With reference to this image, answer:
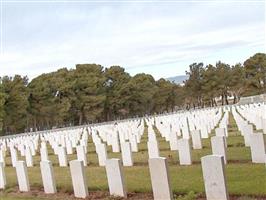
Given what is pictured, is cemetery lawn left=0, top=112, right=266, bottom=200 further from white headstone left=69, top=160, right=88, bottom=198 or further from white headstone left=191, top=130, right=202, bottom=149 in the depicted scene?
white headstone left=69, top=160, right=88, bottom=198

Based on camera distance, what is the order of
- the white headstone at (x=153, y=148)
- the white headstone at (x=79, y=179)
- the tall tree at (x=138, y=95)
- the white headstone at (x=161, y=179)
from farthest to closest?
the tall tree at (x=138, y=95)
the white headstone at (x=153, y=148)
the white headstone at (x=79, y=179)
the white headstone at (x=161, y=179)

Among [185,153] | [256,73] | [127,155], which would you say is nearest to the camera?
[185,153]

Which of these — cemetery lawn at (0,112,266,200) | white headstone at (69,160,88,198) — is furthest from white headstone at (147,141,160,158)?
white headstone at (69,160,88,198)

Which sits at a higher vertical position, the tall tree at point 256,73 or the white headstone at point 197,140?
the tall tree at point 256,73

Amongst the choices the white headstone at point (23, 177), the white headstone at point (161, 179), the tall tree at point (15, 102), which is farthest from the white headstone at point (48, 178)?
the tall tree at point (15, 102)

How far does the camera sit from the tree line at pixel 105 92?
53.0 meters

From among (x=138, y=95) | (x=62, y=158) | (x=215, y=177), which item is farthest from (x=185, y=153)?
(x=138, y=95)

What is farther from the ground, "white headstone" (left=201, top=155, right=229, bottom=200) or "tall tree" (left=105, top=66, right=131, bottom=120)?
"tall tree" (left=105, top=66, right=131, bottom=120)

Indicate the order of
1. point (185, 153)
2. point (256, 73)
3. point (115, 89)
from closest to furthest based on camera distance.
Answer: point (185, 153)
point (115, 89)
point (256, 73)

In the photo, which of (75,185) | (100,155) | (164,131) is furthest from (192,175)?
(164,131)

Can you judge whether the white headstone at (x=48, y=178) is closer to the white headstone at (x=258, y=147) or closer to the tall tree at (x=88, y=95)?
the white headstone at (x=258, y=147)

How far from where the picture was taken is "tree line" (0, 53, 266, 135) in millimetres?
53031

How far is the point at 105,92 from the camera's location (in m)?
66.4

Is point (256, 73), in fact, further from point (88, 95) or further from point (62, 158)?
point (62, 158)
